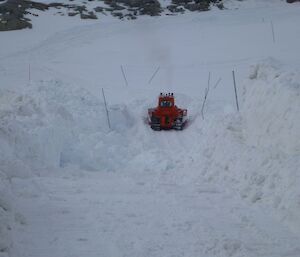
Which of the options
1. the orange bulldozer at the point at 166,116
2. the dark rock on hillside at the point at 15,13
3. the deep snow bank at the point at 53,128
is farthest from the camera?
the dark rock on hillside at the point at 15,13

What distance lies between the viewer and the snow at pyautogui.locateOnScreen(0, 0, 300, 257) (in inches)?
250

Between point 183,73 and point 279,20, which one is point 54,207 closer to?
point 183,73

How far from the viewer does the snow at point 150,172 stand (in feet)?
20.8

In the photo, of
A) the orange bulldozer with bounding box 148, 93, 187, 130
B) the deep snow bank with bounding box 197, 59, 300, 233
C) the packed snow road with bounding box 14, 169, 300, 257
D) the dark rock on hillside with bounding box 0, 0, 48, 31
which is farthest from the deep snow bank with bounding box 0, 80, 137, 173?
the dark rock on hillside with bounding box 0, 0, 48, 31

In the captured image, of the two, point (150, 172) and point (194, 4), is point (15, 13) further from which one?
point (150, 172)

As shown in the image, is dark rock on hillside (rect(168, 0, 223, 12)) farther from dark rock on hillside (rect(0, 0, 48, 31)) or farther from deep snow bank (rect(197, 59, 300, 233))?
deep snow bank (rect(197, 59, 300, 233))

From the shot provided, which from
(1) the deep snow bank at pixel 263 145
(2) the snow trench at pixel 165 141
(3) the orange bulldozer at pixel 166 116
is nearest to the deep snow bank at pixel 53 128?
(2) the snow trench at pixel 165 141

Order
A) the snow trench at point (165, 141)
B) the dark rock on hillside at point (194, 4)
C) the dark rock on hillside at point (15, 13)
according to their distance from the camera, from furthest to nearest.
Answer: the dark rock on hillside at point (194, 4) → the dark rock on hillside at point (15, 13) → the snow trench at point (165, 141)

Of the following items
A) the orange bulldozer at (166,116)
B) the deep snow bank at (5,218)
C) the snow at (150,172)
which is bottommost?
the orange bulldozer at (166,116)

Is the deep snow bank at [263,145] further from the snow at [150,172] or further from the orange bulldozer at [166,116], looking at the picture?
the orange bulldozer at [166,116]

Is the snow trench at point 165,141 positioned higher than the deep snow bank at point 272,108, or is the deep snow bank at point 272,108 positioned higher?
the deep snow bank at point 272,108

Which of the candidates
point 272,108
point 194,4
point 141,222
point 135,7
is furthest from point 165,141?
point 194,4

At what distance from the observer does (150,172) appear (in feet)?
34.8

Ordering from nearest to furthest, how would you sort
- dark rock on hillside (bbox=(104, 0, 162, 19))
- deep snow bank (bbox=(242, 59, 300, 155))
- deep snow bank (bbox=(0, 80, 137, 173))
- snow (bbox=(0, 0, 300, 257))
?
snow (bbox=(0, 0, 300, 257))
deep snow bank (bbox=(242, 59, 300, 155))
deep snow bank (bbox=(0, 80, 137, 173))
dark rock on hillside (bbox=(104, 0, 162, 19))
